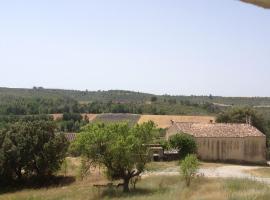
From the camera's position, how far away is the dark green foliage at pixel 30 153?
43.4m

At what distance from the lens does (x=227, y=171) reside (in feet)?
140

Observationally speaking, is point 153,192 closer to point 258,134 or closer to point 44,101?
point 258,134

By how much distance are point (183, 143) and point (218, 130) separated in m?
5.94

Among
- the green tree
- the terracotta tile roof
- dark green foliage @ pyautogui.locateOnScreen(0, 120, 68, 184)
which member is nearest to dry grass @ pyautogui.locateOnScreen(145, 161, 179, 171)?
the terracotta tile roof

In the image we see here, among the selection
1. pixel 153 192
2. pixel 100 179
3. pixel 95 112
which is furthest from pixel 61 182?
pixel 95 112

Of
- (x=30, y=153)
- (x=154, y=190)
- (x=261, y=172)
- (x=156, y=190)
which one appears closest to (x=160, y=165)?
(x=261, y=172)

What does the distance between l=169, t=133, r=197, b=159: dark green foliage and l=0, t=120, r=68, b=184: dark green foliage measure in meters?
11.0

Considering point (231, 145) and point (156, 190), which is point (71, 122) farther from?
point (156, 190)

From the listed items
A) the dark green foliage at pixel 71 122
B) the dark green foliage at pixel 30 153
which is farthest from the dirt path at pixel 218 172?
the dark green foliage at pixel 71 122

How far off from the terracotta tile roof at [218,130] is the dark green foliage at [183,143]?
2.95m

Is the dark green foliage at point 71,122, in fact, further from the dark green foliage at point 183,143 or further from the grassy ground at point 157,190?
the grassy ground at point 157,190

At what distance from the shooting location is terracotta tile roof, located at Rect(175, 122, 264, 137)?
52.8 m

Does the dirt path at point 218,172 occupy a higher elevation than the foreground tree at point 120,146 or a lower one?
lower

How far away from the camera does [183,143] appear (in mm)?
49656
